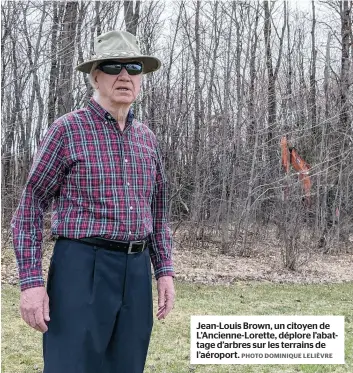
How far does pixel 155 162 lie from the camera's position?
80.7 inches

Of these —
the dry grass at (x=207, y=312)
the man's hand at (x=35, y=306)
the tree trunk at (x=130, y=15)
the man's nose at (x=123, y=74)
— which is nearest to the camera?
the man's hand at (x=35, y=306)

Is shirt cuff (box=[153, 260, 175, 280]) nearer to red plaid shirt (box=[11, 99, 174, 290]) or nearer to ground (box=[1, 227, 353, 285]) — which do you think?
red plaid shirt (box=[11, 99, 174, 290])

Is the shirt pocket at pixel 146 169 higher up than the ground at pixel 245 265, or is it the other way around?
the shirt pocket at pixel 146 169

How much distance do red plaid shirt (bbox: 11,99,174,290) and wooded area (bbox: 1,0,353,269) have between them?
5.49 meters

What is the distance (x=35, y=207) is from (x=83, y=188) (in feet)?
0.54

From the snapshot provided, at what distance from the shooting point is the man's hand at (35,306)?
5.77 ft

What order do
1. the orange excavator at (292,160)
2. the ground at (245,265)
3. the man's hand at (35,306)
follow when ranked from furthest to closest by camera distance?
1. the orange excavator at (292,160)
2. the ground at (245,265)
3. the man's hand at (35,306)

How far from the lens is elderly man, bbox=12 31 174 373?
1797 millimetres

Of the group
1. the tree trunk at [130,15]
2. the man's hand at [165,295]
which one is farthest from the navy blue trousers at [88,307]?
the tree trunk at [130,15]

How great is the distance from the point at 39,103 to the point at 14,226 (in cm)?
716

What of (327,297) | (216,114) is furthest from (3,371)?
(216,114)

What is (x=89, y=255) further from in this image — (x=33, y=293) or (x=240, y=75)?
(x=240, y=75)

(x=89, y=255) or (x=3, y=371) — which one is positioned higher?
(x=89, y=255)
